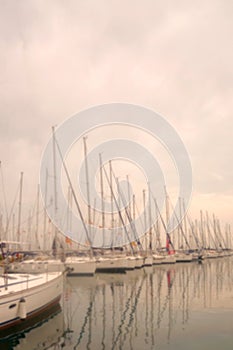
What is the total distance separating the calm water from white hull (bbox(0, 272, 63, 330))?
0.95m

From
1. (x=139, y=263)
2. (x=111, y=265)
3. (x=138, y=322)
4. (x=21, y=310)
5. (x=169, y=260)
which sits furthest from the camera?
(x=169, y=260)

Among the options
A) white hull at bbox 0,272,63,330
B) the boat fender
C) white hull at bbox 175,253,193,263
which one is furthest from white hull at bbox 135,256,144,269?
the boat fender

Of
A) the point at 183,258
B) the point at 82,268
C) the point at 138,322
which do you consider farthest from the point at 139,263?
the point at 138,322

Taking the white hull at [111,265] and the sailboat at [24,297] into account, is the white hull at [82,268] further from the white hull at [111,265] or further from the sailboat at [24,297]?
the sailboat at [24,297]

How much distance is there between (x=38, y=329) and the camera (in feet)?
63.5

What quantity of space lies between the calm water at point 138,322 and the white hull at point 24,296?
0.95 metres

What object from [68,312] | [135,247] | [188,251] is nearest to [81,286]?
[68,312]

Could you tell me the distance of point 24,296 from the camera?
19.0 meters

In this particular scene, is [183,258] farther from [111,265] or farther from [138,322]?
[138,322]

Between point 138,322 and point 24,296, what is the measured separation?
683 cm

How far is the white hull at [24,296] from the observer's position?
17531 mm

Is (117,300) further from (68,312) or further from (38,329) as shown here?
(38,329)

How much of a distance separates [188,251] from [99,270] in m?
57.5

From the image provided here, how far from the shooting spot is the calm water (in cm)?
1686
